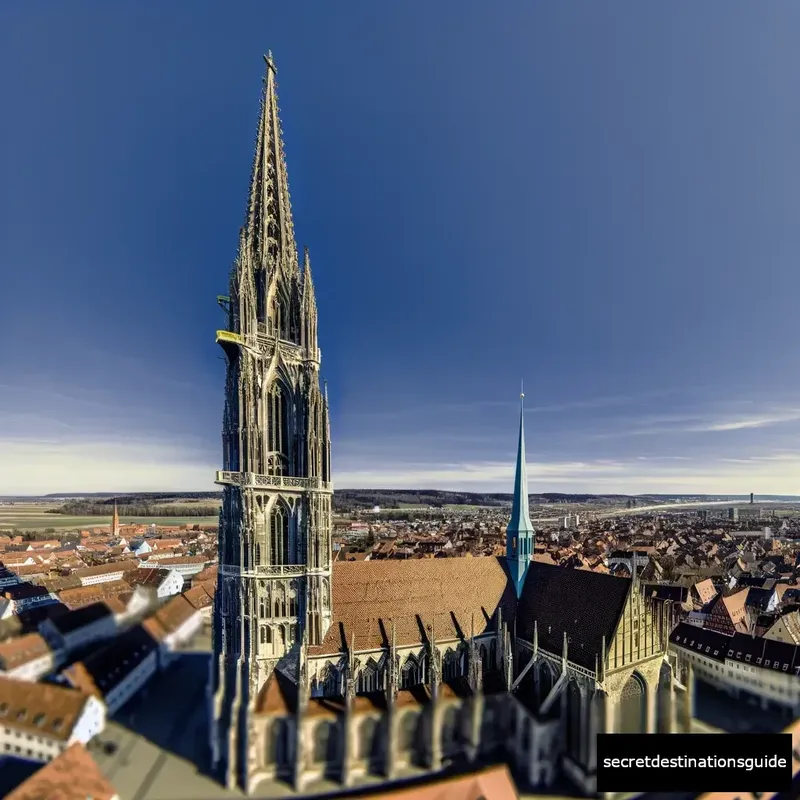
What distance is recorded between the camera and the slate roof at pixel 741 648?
29.7 metres

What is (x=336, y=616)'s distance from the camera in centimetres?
2297

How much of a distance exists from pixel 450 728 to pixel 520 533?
35.2 feet

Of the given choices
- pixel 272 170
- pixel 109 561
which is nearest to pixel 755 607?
pixel 272 170

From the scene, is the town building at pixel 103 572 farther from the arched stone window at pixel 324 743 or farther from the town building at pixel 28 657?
the arched stone window at pixel 324 743

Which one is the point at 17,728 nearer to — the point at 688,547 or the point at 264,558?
the point at 264,558

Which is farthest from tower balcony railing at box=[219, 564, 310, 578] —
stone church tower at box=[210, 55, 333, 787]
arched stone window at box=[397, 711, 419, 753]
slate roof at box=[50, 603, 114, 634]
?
slate roof at box=[50, 603, 114, 634]

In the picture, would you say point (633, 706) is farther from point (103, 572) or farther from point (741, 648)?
point (103, 572)

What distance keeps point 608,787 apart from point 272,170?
103 ft

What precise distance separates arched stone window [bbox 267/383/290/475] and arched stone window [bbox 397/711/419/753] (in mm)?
12845

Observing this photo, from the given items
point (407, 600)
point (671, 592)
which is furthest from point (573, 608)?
point (671, 592)

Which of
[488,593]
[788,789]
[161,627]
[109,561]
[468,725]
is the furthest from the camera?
[109,561]

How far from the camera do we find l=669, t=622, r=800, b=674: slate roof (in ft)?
Answer: 97.5

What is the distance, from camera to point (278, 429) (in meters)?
23.2

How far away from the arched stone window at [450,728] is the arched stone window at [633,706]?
7.51m
